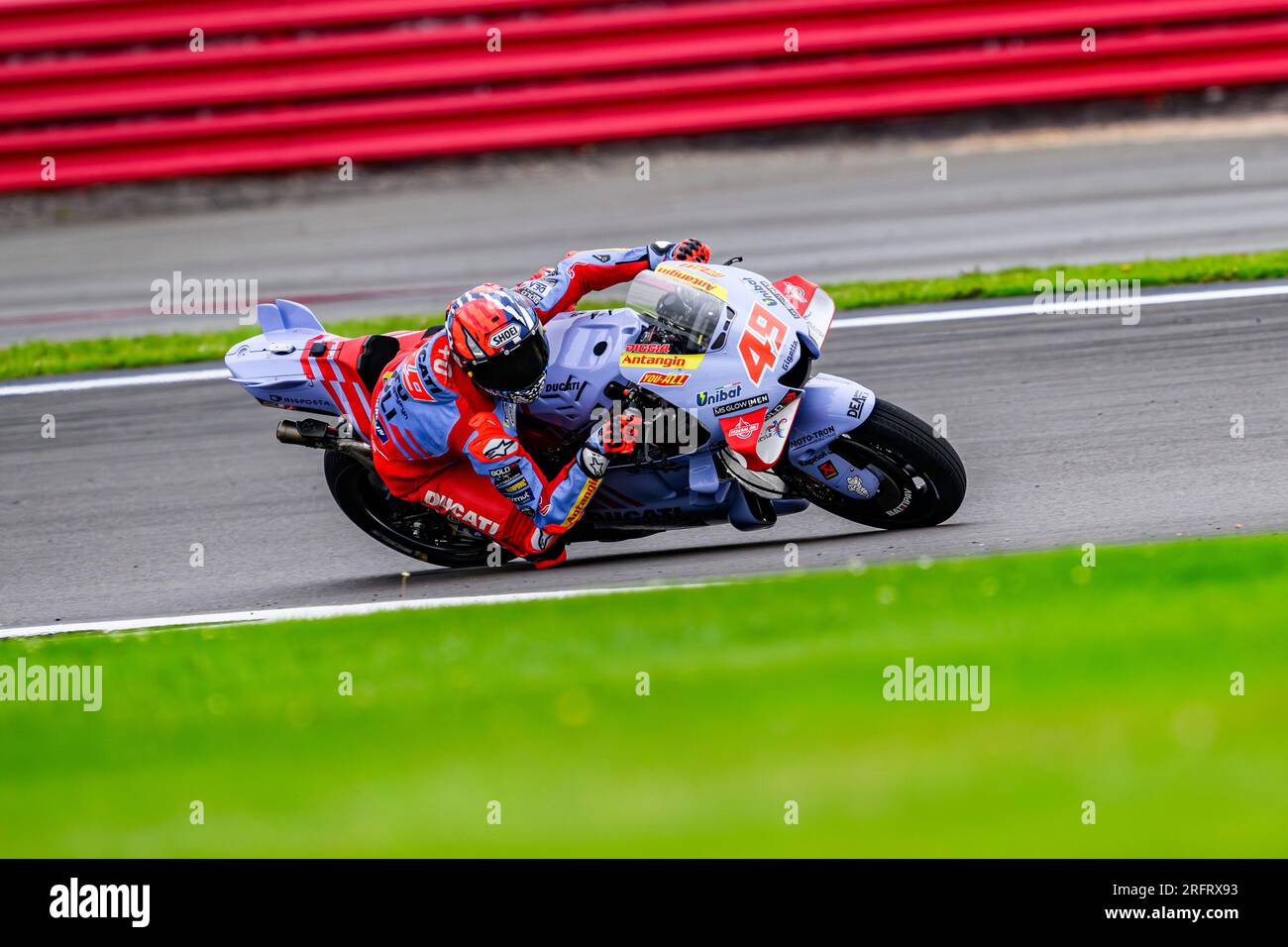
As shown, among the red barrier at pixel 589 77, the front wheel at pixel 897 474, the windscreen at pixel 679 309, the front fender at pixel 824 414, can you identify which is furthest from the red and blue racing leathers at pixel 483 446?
the red barrier at pixel 589 77

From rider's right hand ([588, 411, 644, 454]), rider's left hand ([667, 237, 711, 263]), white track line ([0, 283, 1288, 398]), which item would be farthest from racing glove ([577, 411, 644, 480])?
white track line ([0, 283, 1288, 398])

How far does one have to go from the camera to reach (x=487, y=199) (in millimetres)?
13602

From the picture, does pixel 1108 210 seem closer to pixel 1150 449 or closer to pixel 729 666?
pixel 1150 449

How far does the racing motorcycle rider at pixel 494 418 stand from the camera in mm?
6582

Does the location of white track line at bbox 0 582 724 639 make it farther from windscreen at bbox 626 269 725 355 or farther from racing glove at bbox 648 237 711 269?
racing glove at bbox 648 237 711 269

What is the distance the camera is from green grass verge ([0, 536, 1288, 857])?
4.11m

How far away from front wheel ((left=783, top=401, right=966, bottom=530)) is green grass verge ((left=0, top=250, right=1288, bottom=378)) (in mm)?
4053

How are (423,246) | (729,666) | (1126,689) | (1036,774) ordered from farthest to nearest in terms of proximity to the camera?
1. (423,246)
2. (729,666)
3. (1126,689)
4. (1036,774)

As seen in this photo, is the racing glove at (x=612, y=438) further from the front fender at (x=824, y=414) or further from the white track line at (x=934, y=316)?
the white track line at (x=934, y=316)

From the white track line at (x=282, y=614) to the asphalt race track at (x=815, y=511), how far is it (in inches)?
4.6

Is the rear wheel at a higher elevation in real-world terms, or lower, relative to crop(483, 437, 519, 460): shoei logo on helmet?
lower

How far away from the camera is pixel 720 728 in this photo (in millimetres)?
4812
